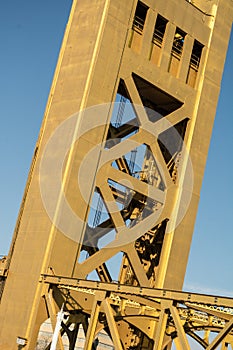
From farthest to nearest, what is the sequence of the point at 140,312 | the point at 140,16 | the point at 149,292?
the point at 140,16, the point at 140,312, the point at 149,292

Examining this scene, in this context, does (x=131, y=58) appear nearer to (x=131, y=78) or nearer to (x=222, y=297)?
(x=131, y=78)

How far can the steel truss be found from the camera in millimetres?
12352

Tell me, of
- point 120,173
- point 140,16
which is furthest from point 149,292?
point 140,16

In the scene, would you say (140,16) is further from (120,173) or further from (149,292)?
(149,292)

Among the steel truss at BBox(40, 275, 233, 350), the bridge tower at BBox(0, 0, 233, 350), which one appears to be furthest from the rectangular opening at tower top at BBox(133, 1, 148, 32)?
the steel truss at BBox(40, 275, 233, 350)

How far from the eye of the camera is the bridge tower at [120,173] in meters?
15.8

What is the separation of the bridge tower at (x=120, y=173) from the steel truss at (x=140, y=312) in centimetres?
4

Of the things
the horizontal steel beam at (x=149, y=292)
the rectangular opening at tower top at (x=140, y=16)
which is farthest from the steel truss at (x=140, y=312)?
the rectangular opening at tower top at (x=140, y=16)

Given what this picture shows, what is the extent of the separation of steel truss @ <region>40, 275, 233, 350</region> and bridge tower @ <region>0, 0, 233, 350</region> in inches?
1.4

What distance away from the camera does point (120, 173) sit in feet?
58.4

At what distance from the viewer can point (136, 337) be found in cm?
1841

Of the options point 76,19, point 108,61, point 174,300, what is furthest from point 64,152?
point 174,300

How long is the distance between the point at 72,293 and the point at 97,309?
7.89 feet

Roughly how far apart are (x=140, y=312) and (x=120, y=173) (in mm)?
3548
